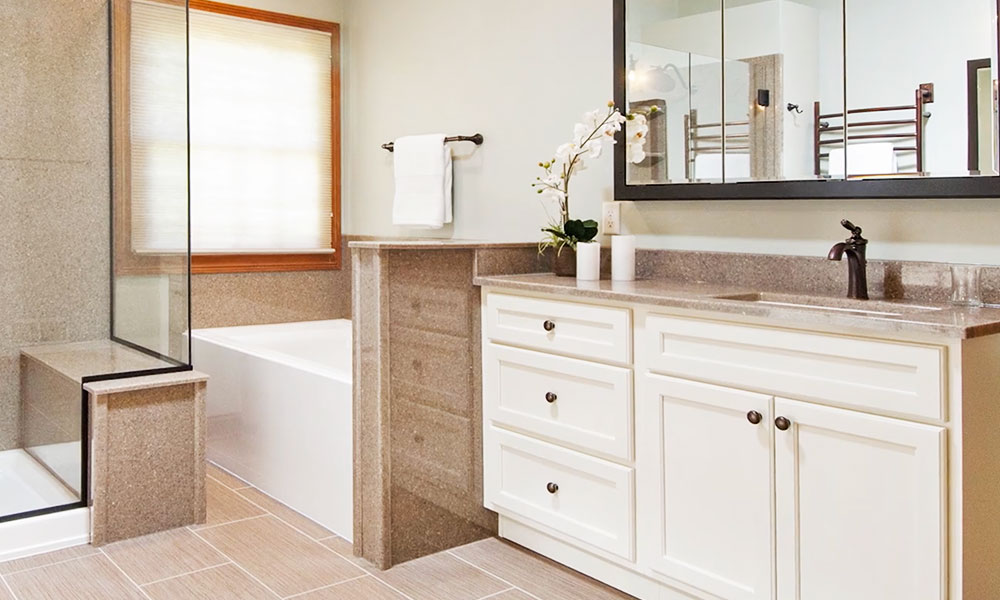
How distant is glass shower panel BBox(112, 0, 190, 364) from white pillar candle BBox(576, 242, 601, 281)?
4.53 ft

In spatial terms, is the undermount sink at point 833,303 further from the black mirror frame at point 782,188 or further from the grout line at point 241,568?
the grout line at point 241,568

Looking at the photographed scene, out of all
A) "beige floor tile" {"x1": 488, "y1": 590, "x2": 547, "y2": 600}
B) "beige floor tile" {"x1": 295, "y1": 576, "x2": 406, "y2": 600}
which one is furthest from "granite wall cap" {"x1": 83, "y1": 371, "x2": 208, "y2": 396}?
"beige floor tile" {"x1": 488, "y1": 590, "x2": 547, "y2": 600}

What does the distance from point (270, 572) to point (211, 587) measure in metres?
0.18

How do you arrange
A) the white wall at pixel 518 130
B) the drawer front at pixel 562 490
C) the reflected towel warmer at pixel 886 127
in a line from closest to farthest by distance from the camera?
the reflected towel warmer at pixel 886 127 < the white wall at pixel 518 130 < the drawer front at pixel 562 490

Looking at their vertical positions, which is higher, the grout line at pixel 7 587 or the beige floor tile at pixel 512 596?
the grout line at pixel 7 587

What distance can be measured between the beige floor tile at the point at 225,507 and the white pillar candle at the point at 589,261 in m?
1.47

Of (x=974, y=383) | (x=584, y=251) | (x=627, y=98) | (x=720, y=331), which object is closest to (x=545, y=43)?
(x=627, y=98)

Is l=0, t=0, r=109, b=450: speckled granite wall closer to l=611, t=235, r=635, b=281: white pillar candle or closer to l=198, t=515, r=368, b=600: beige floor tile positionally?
l=198, t=515, r=368, b=600: beige floor tile

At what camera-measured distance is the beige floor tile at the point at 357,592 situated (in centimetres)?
254

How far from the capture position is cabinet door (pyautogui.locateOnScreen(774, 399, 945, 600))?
176 centimetres

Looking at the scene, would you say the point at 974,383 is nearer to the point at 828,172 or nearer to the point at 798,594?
the point at 798,594

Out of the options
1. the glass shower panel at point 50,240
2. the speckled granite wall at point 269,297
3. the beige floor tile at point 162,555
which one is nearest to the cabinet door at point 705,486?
the beige floor tile at point 162,555

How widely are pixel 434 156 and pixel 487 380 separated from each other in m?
Answer: 1.38

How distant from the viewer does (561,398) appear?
2570 millimetres
